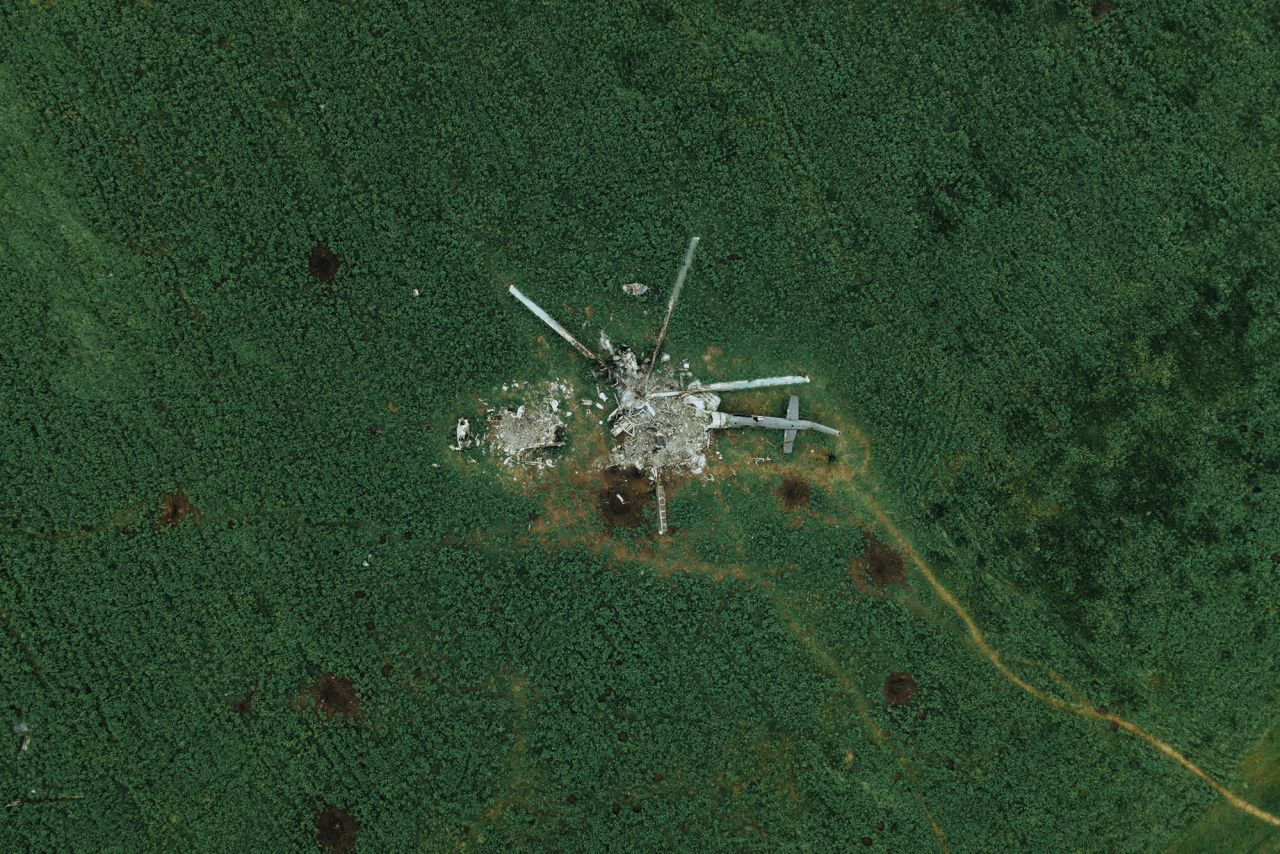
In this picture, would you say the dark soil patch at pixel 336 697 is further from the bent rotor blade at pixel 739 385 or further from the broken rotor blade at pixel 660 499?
the bent rotor blade at pixel 739 385

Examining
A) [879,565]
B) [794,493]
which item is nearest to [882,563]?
[879,565]

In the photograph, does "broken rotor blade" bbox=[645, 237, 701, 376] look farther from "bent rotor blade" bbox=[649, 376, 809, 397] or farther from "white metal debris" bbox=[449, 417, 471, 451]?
"white metal debris" bbox=[449, 417, 471, 451]

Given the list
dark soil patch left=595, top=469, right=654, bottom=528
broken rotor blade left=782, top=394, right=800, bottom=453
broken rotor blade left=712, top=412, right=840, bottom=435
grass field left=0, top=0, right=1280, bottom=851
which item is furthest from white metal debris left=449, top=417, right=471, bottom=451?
broken rotor blade left=782, top=394, right=800, bottom=453

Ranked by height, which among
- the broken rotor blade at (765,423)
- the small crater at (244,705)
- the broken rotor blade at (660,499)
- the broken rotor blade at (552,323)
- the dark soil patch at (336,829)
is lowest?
the dark soil patch at (336,829)

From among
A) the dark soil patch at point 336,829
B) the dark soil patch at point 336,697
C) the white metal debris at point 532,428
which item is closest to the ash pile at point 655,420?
the white metal debris at point 532,428

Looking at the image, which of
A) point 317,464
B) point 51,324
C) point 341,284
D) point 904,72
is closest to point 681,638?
point 317,464

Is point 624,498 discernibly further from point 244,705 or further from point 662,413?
point 244,705

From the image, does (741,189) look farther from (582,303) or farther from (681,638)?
(681,638)
